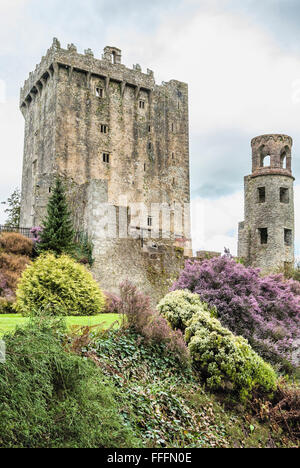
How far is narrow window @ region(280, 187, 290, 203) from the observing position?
30.0 meters

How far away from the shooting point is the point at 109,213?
20.3 metres

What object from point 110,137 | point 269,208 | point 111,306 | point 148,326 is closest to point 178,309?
point 148,326

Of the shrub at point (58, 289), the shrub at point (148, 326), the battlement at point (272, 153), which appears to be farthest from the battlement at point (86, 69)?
the shrub at point (148, 326)

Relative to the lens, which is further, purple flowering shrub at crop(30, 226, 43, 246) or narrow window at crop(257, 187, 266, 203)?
narrow window at crop(257, 187, 266, 203)

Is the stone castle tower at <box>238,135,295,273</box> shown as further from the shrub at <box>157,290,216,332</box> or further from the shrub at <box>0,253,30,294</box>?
the shrub at <box>157,290,216,332</box>

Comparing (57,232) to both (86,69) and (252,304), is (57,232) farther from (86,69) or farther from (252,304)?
(86,69)

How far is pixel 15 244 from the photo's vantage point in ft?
64.4

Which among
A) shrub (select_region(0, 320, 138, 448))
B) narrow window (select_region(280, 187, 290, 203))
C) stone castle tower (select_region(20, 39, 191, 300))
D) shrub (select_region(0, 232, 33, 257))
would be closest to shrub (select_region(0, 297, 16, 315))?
shrub (select_region(0, 232, 33, 257))

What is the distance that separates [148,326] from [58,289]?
12.6 ft

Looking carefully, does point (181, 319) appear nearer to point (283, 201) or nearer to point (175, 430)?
point (175, 430)

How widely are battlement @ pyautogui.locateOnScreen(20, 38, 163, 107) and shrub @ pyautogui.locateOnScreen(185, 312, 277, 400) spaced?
27811mm
